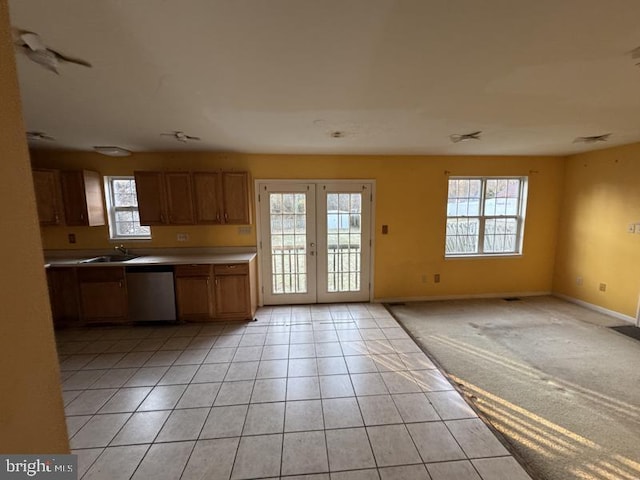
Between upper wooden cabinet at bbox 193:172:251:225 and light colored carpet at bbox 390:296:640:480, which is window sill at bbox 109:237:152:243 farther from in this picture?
light colored carpet at bbox 390:296:640:480

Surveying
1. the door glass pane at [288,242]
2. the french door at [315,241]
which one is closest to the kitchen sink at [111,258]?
the french door at [315,241]

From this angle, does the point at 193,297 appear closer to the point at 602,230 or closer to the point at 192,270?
the point at 192,270

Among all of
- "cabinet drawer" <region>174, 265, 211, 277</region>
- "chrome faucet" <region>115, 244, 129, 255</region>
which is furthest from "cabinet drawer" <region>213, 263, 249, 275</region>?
"chrome faucet" <region>115, 244, 129, 255</region>

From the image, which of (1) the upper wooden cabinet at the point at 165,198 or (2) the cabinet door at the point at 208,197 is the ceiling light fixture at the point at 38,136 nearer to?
(1) the upper wooden cabinet at the point at 165,198

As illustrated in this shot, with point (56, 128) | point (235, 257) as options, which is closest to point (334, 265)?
point (235, 257)

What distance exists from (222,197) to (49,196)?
2213mm

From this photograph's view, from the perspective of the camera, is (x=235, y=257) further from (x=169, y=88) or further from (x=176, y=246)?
(x=169, y=88)

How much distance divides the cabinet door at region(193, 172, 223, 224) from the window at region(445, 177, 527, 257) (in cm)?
355

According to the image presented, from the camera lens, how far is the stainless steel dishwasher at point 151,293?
3621 mm

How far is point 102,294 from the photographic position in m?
3.61

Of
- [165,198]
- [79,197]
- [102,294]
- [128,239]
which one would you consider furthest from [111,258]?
[165,198]

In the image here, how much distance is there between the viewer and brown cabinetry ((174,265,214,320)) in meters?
3.66

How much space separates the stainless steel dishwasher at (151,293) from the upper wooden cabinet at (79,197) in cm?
100

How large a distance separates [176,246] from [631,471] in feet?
16.1
